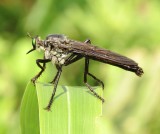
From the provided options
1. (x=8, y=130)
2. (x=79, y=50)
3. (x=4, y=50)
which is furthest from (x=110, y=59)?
(x=4, y=50)

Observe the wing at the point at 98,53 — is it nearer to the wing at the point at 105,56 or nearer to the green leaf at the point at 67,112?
the wing at the point at 105,56

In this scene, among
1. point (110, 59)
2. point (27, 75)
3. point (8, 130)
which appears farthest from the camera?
point (27, 75)

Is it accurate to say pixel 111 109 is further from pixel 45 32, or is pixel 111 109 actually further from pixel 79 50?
pixel 45 32

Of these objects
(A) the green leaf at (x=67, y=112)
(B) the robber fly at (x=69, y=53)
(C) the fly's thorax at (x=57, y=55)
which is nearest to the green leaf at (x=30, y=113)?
(A) the green leaf at (x=67, y=112)

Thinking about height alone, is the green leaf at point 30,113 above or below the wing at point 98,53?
below

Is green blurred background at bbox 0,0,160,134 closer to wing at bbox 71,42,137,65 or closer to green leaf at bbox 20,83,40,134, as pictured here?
wing at bbox 71,42,137,65

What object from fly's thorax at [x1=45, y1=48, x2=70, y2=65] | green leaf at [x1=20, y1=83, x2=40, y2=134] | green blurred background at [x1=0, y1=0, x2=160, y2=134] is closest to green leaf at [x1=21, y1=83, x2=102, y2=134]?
green leaf at [x1=20, y1=83, x2=40, y2=134]
